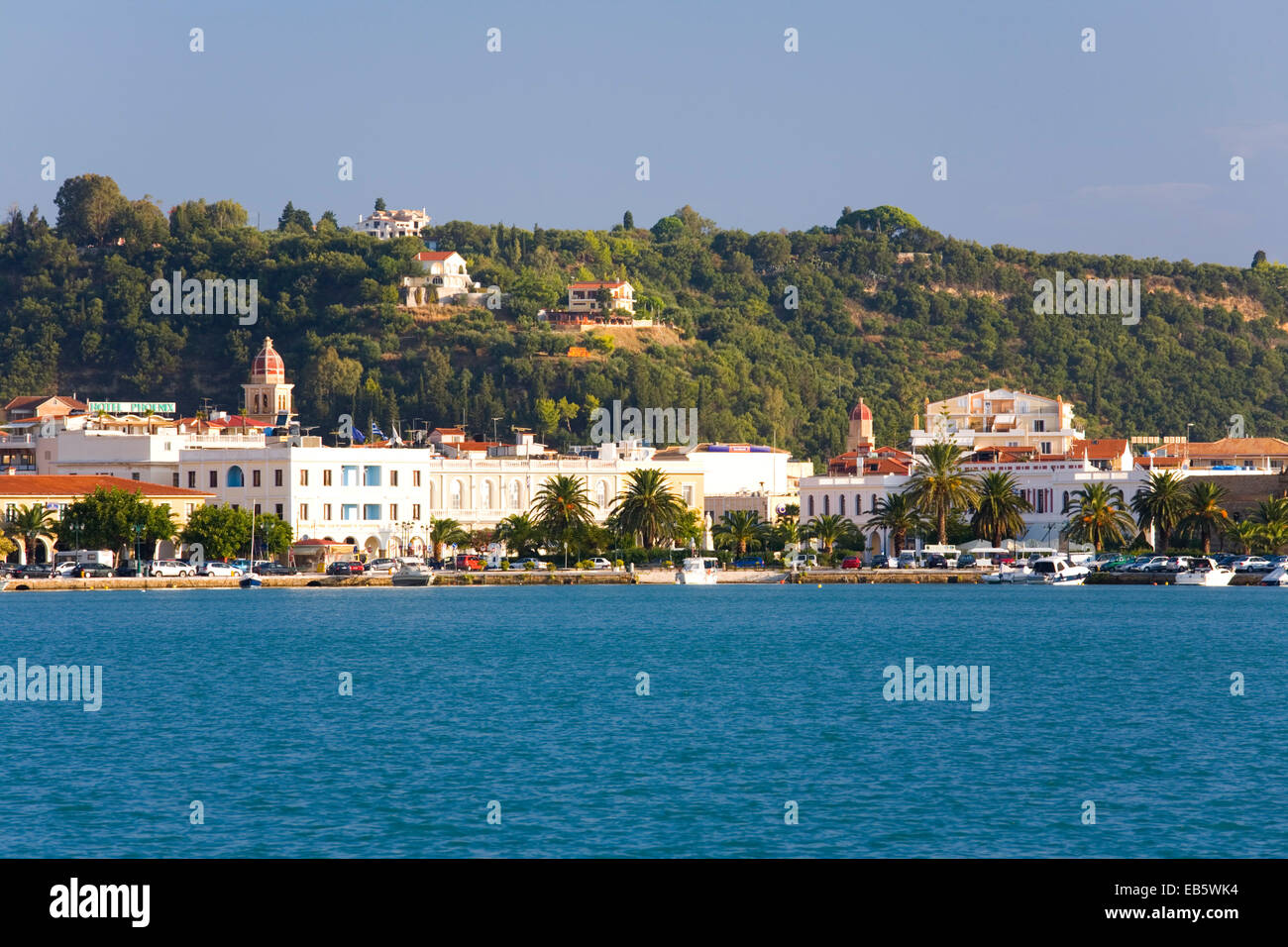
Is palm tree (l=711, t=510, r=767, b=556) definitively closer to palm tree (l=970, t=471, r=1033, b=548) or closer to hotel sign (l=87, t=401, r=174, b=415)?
palm tree (l=970, t=471, r=1033, b=548)

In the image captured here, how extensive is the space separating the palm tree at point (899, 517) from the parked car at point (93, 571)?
41026 millimetres

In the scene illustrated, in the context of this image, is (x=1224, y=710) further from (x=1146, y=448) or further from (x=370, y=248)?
(x=370, y=248)

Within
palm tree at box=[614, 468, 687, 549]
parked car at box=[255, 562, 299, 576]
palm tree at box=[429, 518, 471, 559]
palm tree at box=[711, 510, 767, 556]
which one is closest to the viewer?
parked car at box=[255, 562, 299, 576]

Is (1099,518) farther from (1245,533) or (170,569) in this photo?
(170,569)

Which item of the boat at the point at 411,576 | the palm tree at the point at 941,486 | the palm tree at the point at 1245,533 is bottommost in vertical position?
the boat at the point at 411,576

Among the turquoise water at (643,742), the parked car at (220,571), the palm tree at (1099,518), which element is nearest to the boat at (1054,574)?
the palm tree at (1099,518)

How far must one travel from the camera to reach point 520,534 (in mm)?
101250

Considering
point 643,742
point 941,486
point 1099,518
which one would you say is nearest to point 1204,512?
point 1099,518

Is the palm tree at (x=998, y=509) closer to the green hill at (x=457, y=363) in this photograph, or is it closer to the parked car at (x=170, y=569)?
the parked car at (x=170, y=569)

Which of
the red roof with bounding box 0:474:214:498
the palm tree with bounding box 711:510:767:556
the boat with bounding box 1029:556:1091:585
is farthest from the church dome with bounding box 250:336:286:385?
the boat with bounding box 1029:556:1091:585

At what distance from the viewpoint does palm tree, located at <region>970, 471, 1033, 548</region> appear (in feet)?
322

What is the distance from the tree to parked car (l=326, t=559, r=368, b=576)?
484 centimetres

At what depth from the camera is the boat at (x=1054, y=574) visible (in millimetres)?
94188
